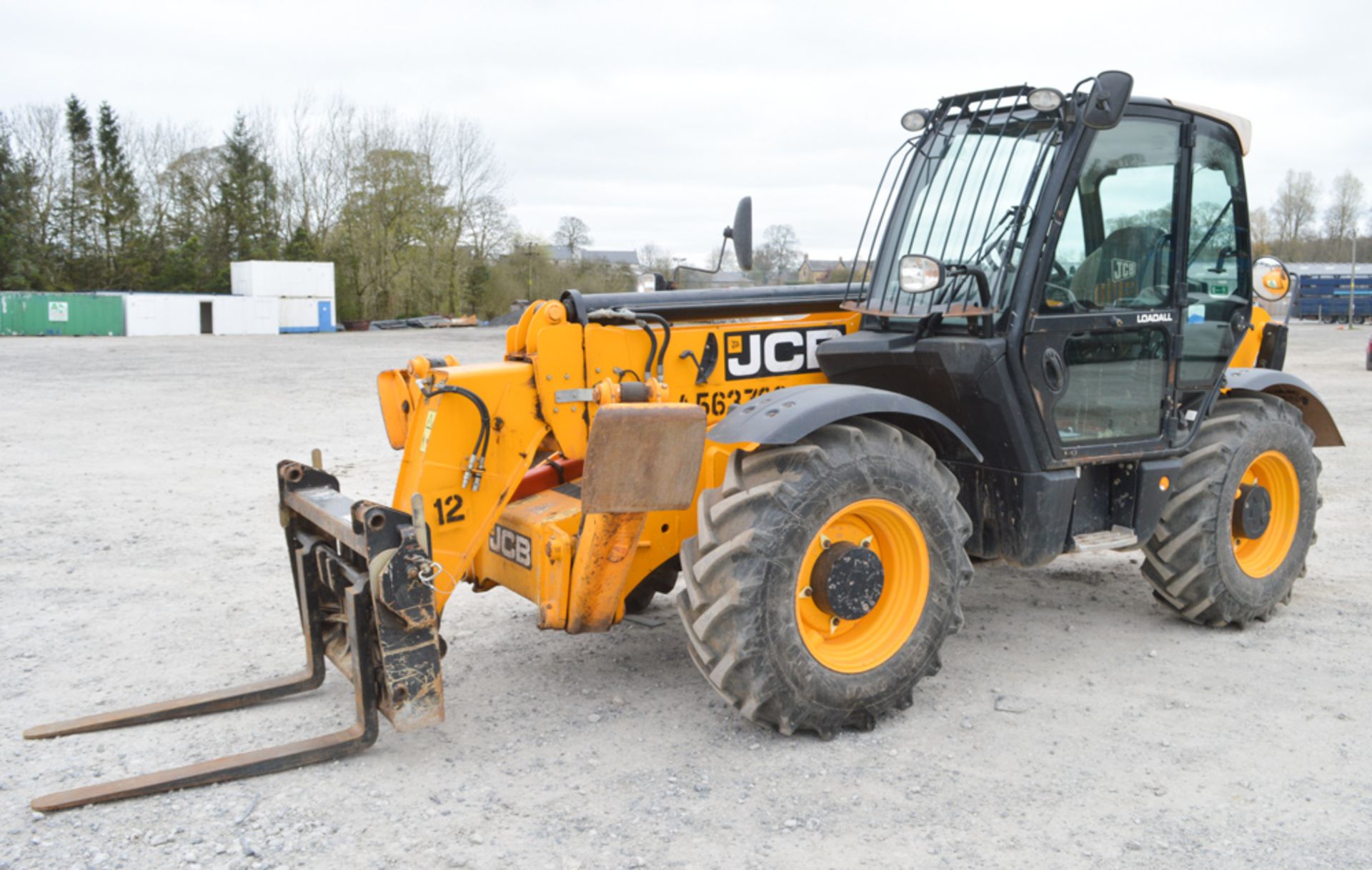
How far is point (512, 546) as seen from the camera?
4.52 metres

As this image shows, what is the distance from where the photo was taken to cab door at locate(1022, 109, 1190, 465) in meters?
4.70

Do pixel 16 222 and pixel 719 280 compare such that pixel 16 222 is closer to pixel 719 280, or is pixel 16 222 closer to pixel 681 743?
pixel 719 280

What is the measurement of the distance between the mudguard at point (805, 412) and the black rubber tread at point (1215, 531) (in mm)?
1402

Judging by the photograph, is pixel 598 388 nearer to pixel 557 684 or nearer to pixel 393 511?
pixel 393 511

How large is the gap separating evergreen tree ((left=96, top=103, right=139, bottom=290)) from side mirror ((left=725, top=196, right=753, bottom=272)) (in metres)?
53.0

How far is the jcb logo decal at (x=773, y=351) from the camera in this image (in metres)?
4.93

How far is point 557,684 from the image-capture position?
4.82 m

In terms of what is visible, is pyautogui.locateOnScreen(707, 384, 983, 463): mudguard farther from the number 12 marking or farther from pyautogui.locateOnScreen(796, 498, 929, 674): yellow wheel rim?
the number 12 marking

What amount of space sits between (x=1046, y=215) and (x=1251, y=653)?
2.37 metres

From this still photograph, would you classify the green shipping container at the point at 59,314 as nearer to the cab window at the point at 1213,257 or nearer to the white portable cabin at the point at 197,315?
the white portable cabin at the point at 197,315

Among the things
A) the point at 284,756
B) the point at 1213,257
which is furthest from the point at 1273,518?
the point at 284,756

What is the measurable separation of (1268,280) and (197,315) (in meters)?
44.8

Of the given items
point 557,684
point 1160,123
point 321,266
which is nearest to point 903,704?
point 557,684

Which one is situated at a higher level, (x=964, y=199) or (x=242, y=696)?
(x=964, y=199)
